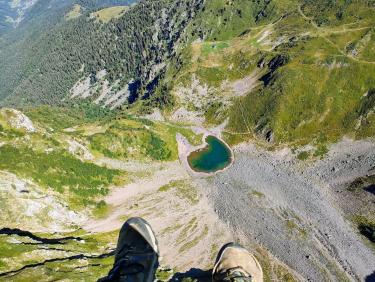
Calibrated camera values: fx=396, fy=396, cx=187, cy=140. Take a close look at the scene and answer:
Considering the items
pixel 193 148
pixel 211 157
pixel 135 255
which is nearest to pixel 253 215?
pixel 211 157

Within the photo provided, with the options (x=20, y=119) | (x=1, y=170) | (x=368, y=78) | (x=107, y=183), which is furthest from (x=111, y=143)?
(x=368, y=78)

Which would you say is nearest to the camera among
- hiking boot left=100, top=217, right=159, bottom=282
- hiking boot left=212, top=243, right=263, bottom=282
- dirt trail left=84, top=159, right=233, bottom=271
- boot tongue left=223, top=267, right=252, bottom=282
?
hiking boot left=100, top=217, right=159, bottom=282

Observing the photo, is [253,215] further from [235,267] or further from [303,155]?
[235,267]

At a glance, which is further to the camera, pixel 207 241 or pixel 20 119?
pixel 20 119

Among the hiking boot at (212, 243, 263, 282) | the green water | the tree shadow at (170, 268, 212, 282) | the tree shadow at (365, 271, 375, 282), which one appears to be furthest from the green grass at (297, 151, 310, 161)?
the hiking boot at (212, 243, 263, 282)

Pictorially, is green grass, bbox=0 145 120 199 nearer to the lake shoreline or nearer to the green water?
the lake shoreline

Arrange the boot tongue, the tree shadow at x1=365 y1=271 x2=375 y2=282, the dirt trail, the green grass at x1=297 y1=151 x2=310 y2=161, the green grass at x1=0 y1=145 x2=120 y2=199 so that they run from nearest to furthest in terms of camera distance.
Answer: the boot tongue < the tree shadow at x1=365 y1=271 x2=375 y2=282 < the dirt trail < the green grass at x1=0 y1=145 x2=120 y2=199 < the green grass at x1=297 y1=151 x2=310 y2=161

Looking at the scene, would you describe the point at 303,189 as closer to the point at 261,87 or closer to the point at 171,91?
the point at 261,87

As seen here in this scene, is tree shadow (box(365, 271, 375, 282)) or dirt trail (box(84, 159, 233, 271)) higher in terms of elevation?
dirt trail (box(84, 159, 233, 271))
